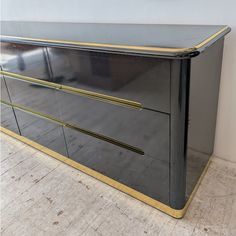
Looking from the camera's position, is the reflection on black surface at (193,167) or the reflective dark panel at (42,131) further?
the reflective dark panel at (42,131)

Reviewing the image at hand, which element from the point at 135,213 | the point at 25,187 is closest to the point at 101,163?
the point at 135,213

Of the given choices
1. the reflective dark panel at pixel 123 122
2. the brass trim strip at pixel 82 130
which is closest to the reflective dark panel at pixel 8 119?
the brass trim strip at pixel 82 130

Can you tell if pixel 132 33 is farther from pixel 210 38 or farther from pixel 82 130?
pixel 82 130

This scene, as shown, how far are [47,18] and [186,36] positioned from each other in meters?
1.27

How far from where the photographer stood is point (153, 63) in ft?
3.23

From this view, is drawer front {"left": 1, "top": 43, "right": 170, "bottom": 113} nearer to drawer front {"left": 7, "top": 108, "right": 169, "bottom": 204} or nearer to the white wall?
drawer front {"left": 7, "top": 108, "right": 169, "bottom": 204}

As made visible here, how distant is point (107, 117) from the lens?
1.28 metres

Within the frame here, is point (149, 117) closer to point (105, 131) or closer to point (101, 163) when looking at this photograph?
point (105, 131)

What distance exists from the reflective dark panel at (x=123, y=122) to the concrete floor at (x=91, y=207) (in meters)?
0.37

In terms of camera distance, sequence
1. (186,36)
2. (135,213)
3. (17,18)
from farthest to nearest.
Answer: (17,18) < (135,213) < (186,36)

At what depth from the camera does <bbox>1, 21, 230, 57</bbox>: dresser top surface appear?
0.96m

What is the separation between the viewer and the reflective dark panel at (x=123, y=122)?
112cm

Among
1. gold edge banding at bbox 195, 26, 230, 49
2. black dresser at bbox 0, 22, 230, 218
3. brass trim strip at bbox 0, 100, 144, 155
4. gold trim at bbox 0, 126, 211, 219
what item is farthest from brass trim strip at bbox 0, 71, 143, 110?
gold trim at bbox 0, 126, 211, 219

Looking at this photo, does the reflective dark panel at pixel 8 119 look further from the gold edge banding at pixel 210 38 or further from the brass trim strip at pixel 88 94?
the gold edge banding at pixel 210 38
